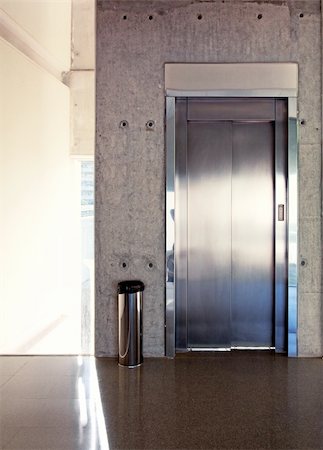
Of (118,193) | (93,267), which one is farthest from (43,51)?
(93,267)

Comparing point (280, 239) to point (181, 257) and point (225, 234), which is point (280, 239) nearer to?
point (225, 234)

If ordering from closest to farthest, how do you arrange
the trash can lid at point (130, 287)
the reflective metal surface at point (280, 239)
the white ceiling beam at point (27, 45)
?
the trash can lid at point (130, 287)
the reflective metal surface at point (280, 239)
the white ceiling beam at point (27, 45)

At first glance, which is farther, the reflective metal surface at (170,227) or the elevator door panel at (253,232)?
the elevator door panel at (253,232)

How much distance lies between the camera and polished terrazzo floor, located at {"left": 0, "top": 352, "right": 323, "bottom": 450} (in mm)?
2811

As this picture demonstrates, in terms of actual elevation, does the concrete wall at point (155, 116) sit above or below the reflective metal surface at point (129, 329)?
above

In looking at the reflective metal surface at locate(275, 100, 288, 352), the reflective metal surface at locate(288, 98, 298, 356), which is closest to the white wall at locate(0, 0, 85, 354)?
the reflective metal surface at locate(275, 100, 288, 352)

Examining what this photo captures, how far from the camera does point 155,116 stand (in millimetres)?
4383

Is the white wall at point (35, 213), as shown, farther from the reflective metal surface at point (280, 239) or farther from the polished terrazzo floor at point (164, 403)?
the reflective metal surface at point (280, 239)

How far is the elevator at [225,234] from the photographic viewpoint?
15.0 ft

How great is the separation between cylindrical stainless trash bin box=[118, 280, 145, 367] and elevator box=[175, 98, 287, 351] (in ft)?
1.81

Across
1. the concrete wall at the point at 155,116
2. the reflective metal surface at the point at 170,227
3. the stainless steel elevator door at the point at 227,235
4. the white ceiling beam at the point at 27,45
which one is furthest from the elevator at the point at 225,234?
the white ceiling beam at the point at 27,45

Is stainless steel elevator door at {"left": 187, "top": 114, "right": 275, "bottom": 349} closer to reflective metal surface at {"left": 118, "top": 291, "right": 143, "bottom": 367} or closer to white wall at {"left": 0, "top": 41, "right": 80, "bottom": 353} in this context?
reflective metal surface at {"left": 118, "top": 291, "right": 143, "bottom": 367}

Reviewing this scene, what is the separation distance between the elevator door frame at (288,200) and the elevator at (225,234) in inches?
7.6

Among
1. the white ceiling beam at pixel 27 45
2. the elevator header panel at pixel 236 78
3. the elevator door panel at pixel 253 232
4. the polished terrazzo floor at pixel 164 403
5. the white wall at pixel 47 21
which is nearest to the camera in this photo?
the polished terrazzo floor at pixel 164 403
